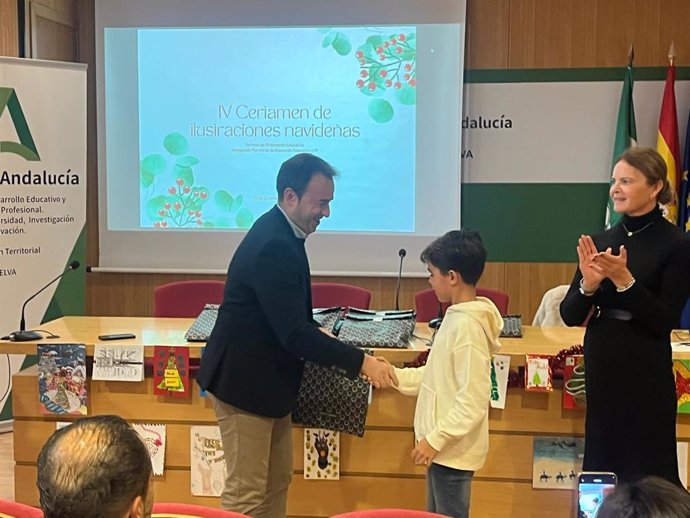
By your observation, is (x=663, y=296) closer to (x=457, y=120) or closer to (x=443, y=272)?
(x=443, y=272)

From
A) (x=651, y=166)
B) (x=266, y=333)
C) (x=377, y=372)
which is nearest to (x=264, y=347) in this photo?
(x=266, y=333)

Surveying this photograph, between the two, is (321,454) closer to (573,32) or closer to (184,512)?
(184,512)

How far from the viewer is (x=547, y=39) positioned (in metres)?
5.14

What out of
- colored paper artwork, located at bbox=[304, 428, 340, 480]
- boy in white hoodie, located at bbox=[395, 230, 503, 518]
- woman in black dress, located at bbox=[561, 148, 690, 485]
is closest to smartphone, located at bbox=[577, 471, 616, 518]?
woman in black dress, located at bbox=[561, 148, 690, 485]

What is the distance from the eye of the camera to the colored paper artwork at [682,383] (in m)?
2.77

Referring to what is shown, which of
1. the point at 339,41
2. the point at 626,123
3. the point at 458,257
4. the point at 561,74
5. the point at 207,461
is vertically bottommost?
the point at 207,461

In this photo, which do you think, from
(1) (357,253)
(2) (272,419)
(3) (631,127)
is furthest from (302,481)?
(3) (631,127)

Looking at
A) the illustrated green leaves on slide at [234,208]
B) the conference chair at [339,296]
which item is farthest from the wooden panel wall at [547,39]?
the conference chair at [339,296]

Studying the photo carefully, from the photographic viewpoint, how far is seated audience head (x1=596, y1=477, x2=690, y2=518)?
3.35 ft

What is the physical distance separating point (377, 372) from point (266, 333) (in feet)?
1.17

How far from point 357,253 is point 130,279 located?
1588mm

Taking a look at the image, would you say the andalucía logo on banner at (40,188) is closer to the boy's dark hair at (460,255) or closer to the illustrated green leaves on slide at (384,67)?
the illustrated green leaves on slide at (384,67)

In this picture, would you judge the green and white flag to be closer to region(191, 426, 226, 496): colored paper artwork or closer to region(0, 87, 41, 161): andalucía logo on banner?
region(191, 426, 226, 496): colored paper artwork

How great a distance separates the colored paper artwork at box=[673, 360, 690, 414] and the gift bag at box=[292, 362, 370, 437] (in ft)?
3.51
